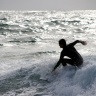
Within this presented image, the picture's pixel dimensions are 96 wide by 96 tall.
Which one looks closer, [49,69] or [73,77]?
[73,77]

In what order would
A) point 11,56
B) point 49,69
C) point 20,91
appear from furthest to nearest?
point 11,56 → point 49,69 → point 20,91

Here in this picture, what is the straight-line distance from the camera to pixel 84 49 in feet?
51.6

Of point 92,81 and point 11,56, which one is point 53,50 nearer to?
point 11,56

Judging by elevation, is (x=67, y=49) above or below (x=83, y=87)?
above

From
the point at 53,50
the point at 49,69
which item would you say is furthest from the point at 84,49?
the point at 49,69

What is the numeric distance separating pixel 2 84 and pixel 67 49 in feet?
7.77

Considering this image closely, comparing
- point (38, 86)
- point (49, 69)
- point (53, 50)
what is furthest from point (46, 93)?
point (53, 50)

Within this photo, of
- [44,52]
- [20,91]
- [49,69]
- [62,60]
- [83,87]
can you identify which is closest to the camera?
[83,87]

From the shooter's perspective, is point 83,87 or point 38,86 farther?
point 38,86

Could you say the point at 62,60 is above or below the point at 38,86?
above

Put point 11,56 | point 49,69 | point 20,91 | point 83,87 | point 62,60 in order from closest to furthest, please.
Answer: point 83,87
point 20,91
point 62,60
point 49,69
point 11,56

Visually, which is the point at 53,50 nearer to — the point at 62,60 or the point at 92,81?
the point at 62,60

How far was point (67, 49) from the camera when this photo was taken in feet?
28.6

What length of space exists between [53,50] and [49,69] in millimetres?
6053
